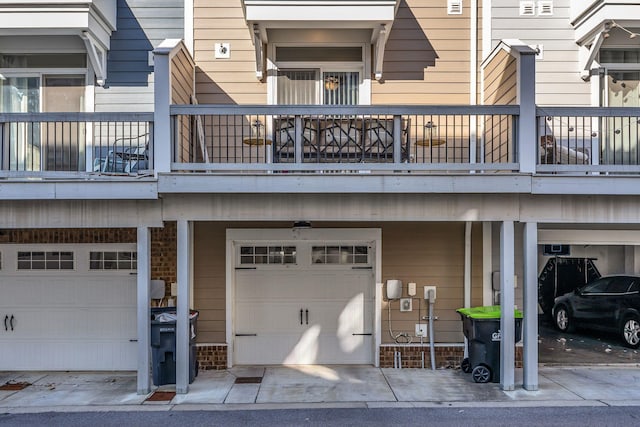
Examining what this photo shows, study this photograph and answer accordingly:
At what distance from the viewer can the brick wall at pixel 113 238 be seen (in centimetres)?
743

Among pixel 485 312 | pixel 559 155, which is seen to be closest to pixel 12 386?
pixel 485 312

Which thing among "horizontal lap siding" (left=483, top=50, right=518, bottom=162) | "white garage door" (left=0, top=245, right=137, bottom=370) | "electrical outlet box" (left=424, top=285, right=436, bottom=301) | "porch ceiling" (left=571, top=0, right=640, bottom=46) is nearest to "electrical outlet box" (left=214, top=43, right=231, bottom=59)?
"white garage door" (left=0, top=245, right=137, bottom=370)

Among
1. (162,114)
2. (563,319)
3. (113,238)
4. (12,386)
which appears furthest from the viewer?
(563,319)

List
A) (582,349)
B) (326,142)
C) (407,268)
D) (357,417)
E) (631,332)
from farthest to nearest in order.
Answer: (631,332), (582,349), (407,268), (326,142), (357,417)

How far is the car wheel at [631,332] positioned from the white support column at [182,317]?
758cm

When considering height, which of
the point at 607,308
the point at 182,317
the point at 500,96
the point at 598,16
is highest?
the point at 598,16

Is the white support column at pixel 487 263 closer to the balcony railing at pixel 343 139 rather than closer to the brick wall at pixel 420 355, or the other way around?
the brick wall at pixel 420 355

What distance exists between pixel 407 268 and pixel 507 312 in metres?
1.79

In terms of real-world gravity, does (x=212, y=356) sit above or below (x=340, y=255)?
below

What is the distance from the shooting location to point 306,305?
775 cm

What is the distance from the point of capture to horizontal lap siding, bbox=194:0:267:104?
7.61 metres

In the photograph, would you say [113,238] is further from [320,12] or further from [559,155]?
[559,155]

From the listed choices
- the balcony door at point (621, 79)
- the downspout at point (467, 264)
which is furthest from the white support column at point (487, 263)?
the balcony door at point (621, 79)

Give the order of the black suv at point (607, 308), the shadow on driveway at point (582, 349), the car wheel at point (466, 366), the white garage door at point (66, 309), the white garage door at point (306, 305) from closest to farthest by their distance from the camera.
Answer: the car wheel at point (466, 366) → the white garage door at point (66, 309) → the white garage door at point (306, 305) → the shadow on driveway at point (582, 349) → the black suv at point (607, 308)
